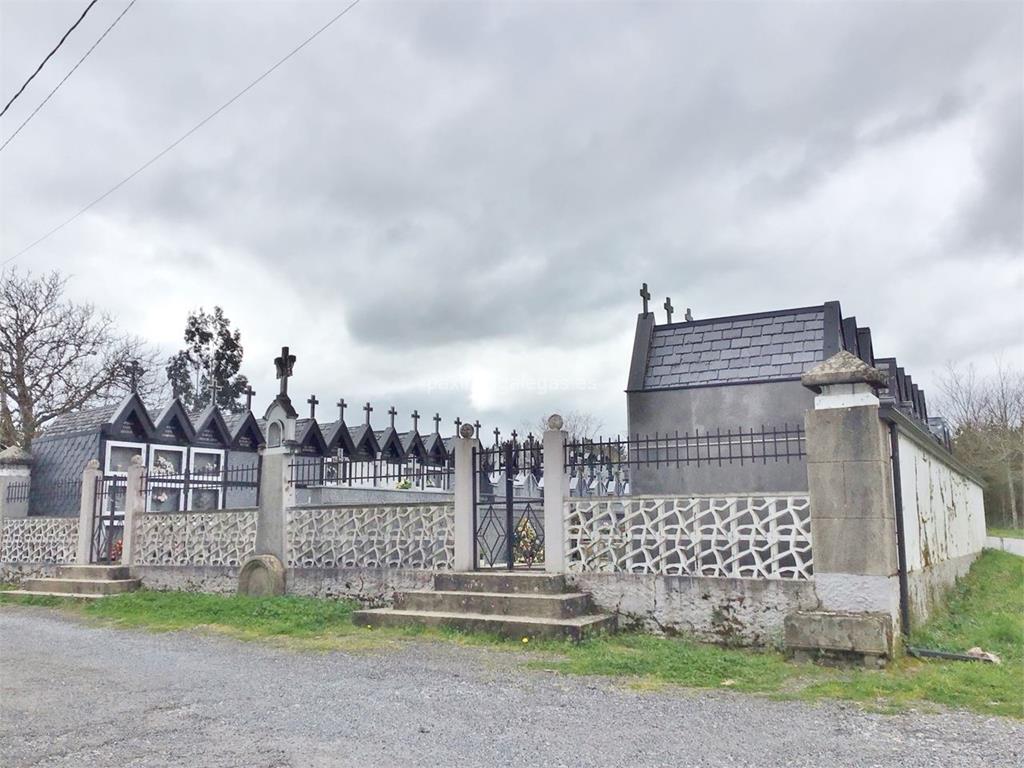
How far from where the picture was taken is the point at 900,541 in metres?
7.16

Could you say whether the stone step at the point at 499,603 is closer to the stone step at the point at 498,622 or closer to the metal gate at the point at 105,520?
the stone step at the point at 498,622

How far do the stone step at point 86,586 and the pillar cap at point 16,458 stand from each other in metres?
4.60

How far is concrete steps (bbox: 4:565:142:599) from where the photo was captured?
12766 mm

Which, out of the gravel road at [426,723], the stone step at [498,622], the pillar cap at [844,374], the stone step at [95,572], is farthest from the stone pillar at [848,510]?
the stone step at [95,572]

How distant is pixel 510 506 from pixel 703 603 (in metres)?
2.74

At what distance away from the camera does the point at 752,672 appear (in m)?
6.37

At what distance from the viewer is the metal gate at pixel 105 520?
14227 millimetres

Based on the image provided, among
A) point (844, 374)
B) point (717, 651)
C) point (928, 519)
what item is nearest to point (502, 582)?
point (717, 651)

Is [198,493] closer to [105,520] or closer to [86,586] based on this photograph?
[105,520]

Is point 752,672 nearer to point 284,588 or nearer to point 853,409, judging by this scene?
point 853,409

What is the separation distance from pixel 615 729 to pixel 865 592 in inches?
122

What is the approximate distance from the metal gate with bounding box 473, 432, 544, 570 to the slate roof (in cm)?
264

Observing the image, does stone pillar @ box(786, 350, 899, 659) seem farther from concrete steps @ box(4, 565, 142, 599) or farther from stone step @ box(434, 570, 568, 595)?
concrete steps @ box(4, 565, 142, 599)

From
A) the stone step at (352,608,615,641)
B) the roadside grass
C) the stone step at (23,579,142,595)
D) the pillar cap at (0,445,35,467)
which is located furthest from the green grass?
the pillar cap at (0,445,35,467)
